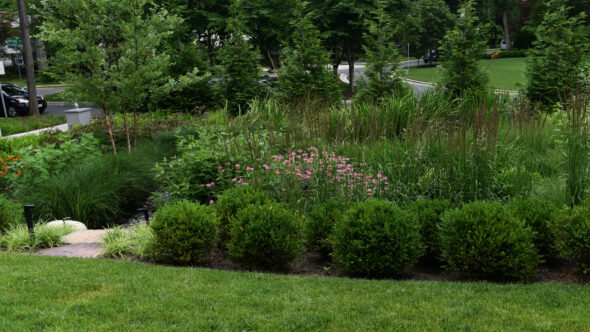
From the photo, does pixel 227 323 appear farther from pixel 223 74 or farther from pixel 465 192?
pixel 223 74

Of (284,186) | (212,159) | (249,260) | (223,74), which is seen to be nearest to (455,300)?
(249,260)

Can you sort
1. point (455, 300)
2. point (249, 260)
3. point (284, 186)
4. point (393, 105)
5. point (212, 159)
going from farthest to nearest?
point (393, 105) → point (212, 159) → point (284, 186) → point (249, 260) → point (455, 300)

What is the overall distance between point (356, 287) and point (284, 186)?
77.2 inches

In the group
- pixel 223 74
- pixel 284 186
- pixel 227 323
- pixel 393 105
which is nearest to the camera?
pixel 227 323

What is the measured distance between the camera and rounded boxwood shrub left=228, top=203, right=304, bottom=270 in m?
4.79

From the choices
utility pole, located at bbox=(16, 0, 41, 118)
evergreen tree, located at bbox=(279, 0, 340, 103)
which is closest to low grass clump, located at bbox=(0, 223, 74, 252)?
evergreen tree, located at bbox=(279, 0, 340, 103)

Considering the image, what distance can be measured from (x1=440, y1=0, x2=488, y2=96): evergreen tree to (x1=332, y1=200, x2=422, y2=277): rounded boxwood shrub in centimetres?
874

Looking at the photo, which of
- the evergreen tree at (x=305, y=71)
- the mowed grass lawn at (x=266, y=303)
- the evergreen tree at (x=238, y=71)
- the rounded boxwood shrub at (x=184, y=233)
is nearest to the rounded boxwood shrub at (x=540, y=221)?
the mowed grass lawn at (x=266, y=303)

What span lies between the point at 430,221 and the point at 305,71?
9.73m

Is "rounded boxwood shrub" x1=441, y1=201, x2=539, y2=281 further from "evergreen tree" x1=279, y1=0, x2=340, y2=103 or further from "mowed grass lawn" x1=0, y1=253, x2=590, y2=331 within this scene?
"evergreen tree" x1=279, y1=0, x2=340, y2=103

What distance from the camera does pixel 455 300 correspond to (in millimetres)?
3971

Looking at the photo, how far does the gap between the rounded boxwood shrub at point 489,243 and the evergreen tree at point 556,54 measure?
9477mm

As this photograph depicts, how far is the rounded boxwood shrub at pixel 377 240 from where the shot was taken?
179 inches

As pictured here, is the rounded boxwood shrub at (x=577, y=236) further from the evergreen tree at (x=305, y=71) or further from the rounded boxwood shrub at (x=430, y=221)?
the evergreen tree at (x=305, y=71)
